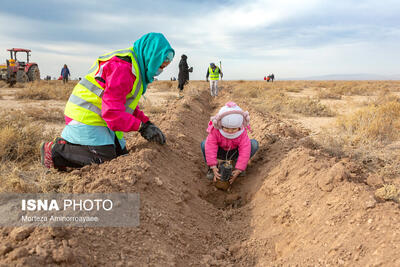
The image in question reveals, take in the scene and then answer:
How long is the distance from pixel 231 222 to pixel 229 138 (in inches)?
42.8

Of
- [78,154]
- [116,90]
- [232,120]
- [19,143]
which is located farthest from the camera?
[19,143]

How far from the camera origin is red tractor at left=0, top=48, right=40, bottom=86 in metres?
18.8

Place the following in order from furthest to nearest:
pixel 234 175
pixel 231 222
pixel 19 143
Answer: pixel 19 143, pixel 234 175, pixel 231 222

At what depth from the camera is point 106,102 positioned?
3014 mm

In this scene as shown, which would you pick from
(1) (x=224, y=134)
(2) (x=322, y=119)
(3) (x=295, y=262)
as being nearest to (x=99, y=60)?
(1) (x=224, y=134)

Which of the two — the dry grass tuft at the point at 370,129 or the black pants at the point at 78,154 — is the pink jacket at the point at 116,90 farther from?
the dry grass tuft at the point at 370,129

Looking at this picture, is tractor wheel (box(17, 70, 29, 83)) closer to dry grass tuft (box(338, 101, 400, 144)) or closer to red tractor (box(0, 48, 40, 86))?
red tractor (box(0, 48, 40, 86))

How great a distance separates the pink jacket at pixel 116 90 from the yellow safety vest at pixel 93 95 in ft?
0.29

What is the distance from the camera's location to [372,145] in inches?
205

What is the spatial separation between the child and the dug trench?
0.99ft

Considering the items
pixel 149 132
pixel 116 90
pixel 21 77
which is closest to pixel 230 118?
pixel 149 132

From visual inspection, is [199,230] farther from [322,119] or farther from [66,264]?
[322,119]

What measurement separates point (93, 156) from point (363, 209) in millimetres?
2806

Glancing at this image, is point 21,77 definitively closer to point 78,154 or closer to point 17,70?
point 17,70
